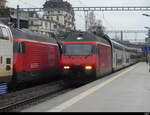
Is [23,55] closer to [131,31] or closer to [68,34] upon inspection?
[68,34]

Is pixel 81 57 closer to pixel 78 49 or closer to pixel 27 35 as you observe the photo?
pixel 78 49

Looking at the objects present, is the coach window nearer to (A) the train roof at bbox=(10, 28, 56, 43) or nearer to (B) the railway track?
(A) the train roof at bbox=(10, 28, 56, 43)

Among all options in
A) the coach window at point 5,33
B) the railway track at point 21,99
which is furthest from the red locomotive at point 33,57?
the coach window at point 5,33

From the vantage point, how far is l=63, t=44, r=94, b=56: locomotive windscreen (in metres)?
22.6

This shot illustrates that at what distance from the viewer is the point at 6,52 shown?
15.8m

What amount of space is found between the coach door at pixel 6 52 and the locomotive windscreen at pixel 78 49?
666 centimetres

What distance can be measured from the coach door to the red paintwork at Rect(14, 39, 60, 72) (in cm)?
94

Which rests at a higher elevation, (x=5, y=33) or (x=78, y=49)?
(x=5, y=33)

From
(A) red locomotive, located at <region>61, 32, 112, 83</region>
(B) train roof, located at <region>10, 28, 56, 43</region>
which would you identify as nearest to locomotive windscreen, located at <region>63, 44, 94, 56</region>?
(A) red locomotive, located at <region>61, 32, 112, 83</region>

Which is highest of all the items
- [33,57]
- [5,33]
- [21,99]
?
[5,33]

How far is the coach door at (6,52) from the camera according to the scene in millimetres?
15297

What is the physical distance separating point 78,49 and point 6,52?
7646 millimetres

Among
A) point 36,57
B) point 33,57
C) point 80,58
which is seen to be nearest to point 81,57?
point 80,58

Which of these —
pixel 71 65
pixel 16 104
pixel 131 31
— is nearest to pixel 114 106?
pixel 16 104
